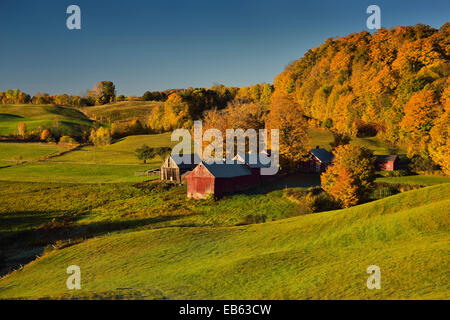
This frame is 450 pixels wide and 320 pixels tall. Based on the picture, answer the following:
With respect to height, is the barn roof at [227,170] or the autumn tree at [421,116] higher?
the autumn tree at [421,116]

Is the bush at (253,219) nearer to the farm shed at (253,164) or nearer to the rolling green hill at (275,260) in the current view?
the rolling green hill at (275,260)

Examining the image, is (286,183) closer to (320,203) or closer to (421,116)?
(320,203)

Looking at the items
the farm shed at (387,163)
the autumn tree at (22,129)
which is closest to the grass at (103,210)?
the farm shed at (387,163)

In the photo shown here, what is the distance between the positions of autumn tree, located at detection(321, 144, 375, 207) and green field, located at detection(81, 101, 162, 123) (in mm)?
139218

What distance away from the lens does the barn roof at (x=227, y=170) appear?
50862 mm

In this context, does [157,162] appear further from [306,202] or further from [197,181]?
[306,202]

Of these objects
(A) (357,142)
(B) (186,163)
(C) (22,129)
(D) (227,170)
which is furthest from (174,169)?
(C) (22,129)

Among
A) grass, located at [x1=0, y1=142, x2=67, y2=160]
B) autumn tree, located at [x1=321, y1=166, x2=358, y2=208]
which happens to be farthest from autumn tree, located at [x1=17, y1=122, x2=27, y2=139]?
autumn tree, located at [x1=321, y1=166, x2=358, y2=208]

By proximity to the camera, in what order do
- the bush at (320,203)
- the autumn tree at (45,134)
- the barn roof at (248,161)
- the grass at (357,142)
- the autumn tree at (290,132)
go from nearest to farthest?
the bush at (320,203)
the barn roof at (248,161)
the autumn tree at (290,132)
the grass at (357,142)
the autumn tree at (45,134)

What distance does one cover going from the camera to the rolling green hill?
14766 millimetres

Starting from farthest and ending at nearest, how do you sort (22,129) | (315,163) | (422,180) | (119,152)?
(22,129) → (119,152) → (315,163) → (422,180)

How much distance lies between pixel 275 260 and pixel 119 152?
87.1 m

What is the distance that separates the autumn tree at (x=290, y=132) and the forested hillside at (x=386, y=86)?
11.3 m

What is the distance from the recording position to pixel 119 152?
10012 cm
